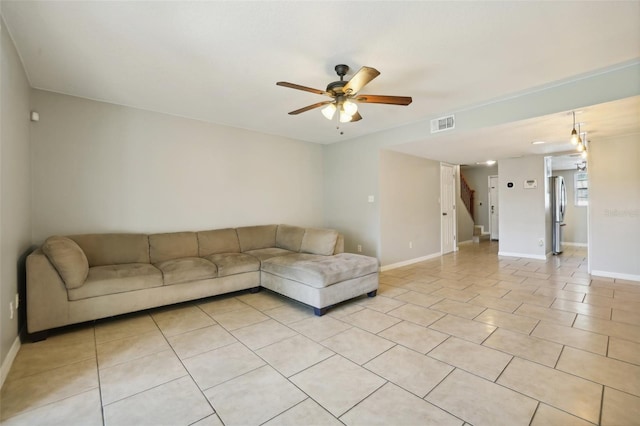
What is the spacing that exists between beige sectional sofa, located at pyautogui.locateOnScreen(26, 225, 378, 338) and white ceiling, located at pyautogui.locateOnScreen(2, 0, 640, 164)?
1.79m

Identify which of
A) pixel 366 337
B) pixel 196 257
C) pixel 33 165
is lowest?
pixel 366 337

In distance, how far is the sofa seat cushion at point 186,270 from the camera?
3256mm

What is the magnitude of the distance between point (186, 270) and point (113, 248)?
0.96 metres

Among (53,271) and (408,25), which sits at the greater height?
(408,25)

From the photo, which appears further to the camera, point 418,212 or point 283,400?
point 418,212

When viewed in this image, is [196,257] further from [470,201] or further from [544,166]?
[470,201]

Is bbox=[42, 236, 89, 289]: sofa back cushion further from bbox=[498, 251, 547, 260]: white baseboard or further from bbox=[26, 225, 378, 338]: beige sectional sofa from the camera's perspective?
bbox=[498, 251, 547, 260]: white baseboard

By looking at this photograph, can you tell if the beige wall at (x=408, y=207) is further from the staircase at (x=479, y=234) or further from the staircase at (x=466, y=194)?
the staircase at (x=466, y=194)

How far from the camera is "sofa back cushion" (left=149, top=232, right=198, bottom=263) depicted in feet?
12.2

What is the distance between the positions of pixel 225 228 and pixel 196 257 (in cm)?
78

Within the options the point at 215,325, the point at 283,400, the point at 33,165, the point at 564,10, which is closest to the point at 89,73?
the point at 33,165

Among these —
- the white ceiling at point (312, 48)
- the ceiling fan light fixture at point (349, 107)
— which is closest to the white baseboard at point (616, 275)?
the white ceiling at point (312, 48)

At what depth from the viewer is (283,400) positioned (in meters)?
1.77

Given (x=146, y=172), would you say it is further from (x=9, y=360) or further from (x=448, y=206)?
(x=448, y=206)
